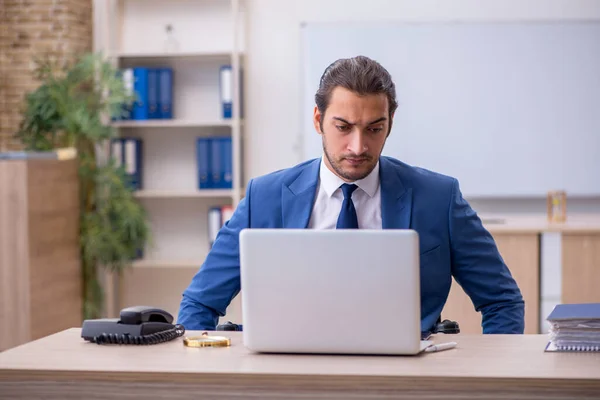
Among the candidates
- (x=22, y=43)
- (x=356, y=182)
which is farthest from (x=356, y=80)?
(x=22, y=43)

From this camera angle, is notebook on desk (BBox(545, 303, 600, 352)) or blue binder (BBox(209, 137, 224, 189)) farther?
blue binder (BBox(209, 137, 224, 189))

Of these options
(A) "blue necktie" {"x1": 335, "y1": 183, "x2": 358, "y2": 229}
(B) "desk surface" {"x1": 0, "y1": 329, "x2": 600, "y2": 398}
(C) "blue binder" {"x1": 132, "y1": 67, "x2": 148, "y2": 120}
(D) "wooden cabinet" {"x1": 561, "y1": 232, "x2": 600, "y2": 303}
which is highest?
(C) "blue binder" {"x1": 132, "y1": 67, "x2": 148, "y2": 120}

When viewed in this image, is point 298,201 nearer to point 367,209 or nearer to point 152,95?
point 367,209

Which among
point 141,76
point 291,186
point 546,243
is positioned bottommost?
point 546,243

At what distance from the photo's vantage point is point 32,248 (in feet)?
17.2

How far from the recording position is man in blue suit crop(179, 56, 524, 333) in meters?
2.63

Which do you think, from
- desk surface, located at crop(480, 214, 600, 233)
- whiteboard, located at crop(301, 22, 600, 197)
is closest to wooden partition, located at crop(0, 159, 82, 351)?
whiteboard, located at crop(301, 22, 600, 197)

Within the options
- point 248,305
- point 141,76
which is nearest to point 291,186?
point 248,305

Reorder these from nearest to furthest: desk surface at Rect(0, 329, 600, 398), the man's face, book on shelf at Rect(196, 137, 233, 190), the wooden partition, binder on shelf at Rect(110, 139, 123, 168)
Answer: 1. desk surface at Rect(0, 329, 600, 398)
2. the man's face
3. the wooden partition
4. book on shelf at Rect(196, 137, 233, 190)
5. binder on shelf at Rect(110, 139, 123, 168)

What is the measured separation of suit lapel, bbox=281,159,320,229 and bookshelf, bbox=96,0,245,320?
10.6ft

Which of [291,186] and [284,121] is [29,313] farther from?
[291,186]

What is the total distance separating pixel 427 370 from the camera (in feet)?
6.29

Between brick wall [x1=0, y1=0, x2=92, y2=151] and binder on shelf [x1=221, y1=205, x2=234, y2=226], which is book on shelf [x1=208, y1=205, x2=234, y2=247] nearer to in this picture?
binder on shelf [x1=221, y1=205, x2=234, y2=226]

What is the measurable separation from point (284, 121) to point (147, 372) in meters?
4.33
